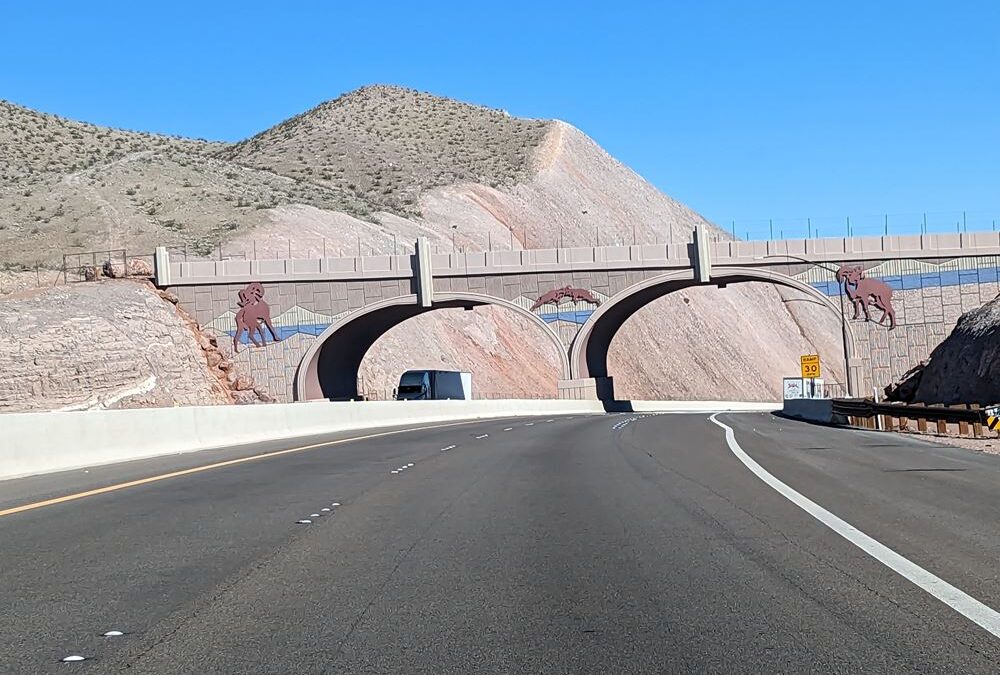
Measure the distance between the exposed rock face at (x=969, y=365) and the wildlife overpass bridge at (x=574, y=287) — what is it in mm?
11014

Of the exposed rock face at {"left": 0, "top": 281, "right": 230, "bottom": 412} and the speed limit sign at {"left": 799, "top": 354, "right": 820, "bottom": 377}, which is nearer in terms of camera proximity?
the exposed rock face at {"left": 0, "top": 281, "right": 230, "bottom": 412}

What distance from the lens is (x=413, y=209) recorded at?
102062mm

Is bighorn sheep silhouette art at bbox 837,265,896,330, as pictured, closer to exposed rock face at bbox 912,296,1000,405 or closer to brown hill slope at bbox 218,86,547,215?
exposed rock face at bbox 912,296,1000,405

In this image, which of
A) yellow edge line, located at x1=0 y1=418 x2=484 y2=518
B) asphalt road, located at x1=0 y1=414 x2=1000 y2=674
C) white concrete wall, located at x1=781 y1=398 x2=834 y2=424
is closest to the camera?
asphalt road, located at x1=0 y1=414 x2=1000 y2=674

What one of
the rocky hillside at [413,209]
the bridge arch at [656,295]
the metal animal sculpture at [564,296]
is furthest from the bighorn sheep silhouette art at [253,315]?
the bridge arch at [656,295]

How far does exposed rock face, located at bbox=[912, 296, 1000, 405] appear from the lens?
42.4m

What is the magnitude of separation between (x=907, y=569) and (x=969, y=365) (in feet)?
127

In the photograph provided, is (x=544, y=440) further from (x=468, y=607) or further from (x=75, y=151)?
(x=75, y=151)

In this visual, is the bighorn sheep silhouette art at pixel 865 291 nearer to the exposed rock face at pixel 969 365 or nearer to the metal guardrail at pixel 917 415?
the exposed rock face at pixel 969 365

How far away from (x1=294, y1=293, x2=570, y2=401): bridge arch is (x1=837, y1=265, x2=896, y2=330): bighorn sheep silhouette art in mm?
14851

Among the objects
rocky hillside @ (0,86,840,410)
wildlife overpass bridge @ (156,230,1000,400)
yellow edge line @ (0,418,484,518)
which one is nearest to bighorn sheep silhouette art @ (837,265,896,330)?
wildlife overpass bridge @ (156,230,1000,400)

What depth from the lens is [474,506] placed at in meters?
13.2

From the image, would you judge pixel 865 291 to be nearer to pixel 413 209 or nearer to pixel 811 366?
pixel 811 366

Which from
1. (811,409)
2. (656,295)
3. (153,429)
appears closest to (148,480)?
(153,429)
